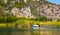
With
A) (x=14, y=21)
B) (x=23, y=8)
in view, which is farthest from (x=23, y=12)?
(x=14, y=21)

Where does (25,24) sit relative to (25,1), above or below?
below

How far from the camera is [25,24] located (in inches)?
5325

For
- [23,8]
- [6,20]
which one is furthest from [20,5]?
[6,20]

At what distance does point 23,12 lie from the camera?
188500 millimetres

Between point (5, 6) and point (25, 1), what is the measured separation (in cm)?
2027

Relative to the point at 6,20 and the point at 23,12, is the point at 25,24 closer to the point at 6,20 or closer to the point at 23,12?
the point at 6,20

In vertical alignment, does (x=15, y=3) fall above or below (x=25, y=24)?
above

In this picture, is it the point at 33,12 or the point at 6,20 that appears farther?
the point at 33,12

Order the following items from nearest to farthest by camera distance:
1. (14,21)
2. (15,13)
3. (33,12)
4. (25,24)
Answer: (25,24)
(14,21)
(15,13)
(33,12)

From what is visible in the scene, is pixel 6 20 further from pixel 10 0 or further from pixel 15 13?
pixel 10 0

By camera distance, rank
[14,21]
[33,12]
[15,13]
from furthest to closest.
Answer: [33,12] → [15,13] → [14,21]

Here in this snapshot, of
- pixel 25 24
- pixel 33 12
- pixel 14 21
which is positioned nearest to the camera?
pixel 25 24

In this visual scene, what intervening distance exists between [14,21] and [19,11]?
4917cm

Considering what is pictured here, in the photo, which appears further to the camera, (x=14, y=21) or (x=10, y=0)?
(x=10, y=0)
